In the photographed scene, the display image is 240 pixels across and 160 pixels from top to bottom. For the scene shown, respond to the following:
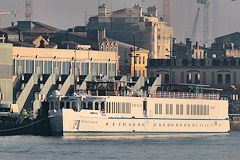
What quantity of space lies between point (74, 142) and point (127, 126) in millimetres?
16177

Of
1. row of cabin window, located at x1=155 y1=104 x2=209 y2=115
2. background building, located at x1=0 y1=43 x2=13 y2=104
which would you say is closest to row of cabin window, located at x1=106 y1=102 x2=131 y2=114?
row of cabin window, located at x1=155 y1=104 x2=209 y2=115

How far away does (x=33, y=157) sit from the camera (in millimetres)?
123188

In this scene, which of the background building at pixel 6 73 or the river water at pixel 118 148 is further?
the background building at pixel 6 73

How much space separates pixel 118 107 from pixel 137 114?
12.0 ft

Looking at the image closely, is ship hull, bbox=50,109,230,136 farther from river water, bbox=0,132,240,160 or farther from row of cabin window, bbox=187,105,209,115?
river water, bbox=0,132,240,160

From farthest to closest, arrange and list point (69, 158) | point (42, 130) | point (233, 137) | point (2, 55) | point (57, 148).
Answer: point (2, 55) → point (233, 137) → point (42, 130) → point (57, 148) → point (69, 158)

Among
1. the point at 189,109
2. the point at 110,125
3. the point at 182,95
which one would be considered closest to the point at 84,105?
the point at 110,125

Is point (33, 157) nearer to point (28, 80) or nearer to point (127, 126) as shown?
point (127, 126)

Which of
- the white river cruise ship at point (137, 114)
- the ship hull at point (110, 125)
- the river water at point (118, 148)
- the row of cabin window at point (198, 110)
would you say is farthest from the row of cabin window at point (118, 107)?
the row of cabin window at point (198, 110)

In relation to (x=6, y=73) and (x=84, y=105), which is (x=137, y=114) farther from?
(x=6, y=73)

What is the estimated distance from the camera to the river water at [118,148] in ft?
413

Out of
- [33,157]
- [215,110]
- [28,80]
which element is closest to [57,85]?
[28,80]

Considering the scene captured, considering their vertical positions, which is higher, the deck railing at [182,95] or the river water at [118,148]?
the deck railing at [182,95]

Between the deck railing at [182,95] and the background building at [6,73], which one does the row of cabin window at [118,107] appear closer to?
the deck railing at [182,95]
